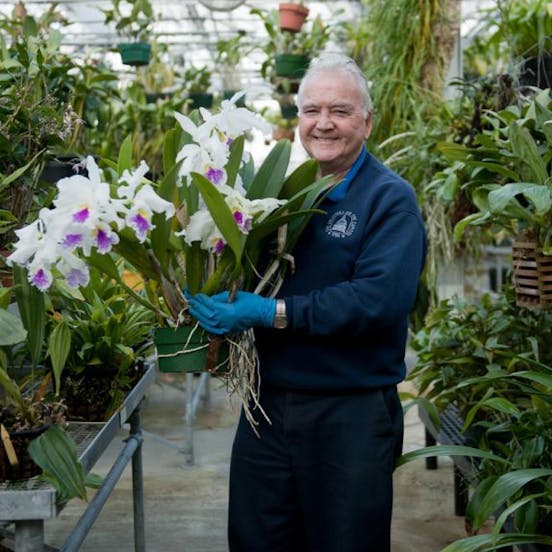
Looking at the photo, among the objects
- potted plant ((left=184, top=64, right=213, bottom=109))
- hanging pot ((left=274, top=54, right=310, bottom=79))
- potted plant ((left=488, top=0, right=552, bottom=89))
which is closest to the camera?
potted plant ((left=488, top=0, right=552, bottom=89))

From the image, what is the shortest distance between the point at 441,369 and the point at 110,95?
5.58ft

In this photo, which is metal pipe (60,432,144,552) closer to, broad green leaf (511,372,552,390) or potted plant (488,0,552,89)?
broad green leaf (511,372,552,390)

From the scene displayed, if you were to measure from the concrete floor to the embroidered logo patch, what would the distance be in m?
0.85

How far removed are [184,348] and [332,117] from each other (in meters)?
0.57

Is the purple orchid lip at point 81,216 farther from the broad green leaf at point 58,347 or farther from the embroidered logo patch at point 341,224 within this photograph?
the embroidered logo patch at point 341,224

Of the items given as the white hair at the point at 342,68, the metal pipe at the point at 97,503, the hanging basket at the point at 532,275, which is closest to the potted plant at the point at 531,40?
the hanging basket at the point at 532,275

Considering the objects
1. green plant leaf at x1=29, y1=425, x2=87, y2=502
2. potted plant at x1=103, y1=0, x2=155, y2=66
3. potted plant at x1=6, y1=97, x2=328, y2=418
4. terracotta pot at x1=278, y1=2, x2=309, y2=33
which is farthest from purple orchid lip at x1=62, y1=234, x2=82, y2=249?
terracotta pot at x1=278, y1=2, x2=309, y2=33

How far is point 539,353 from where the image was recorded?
271 centimetres

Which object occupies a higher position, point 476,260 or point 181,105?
point 181,105

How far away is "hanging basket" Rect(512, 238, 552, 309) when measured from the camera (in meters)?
1.95

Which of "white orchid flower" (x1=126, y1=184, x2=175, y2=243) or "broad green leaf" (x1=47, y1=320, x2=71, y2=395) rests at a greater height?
"white orchid flower" (x1=126, y1=184, x2=175, y2=243)

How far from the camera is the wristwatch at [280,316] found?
1.73 m

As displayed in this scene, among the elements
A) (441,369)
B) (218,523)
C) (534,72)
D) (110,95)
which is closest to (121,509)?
(218,523)

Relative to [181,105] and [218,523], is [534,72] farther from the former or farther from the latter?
[181,105]
